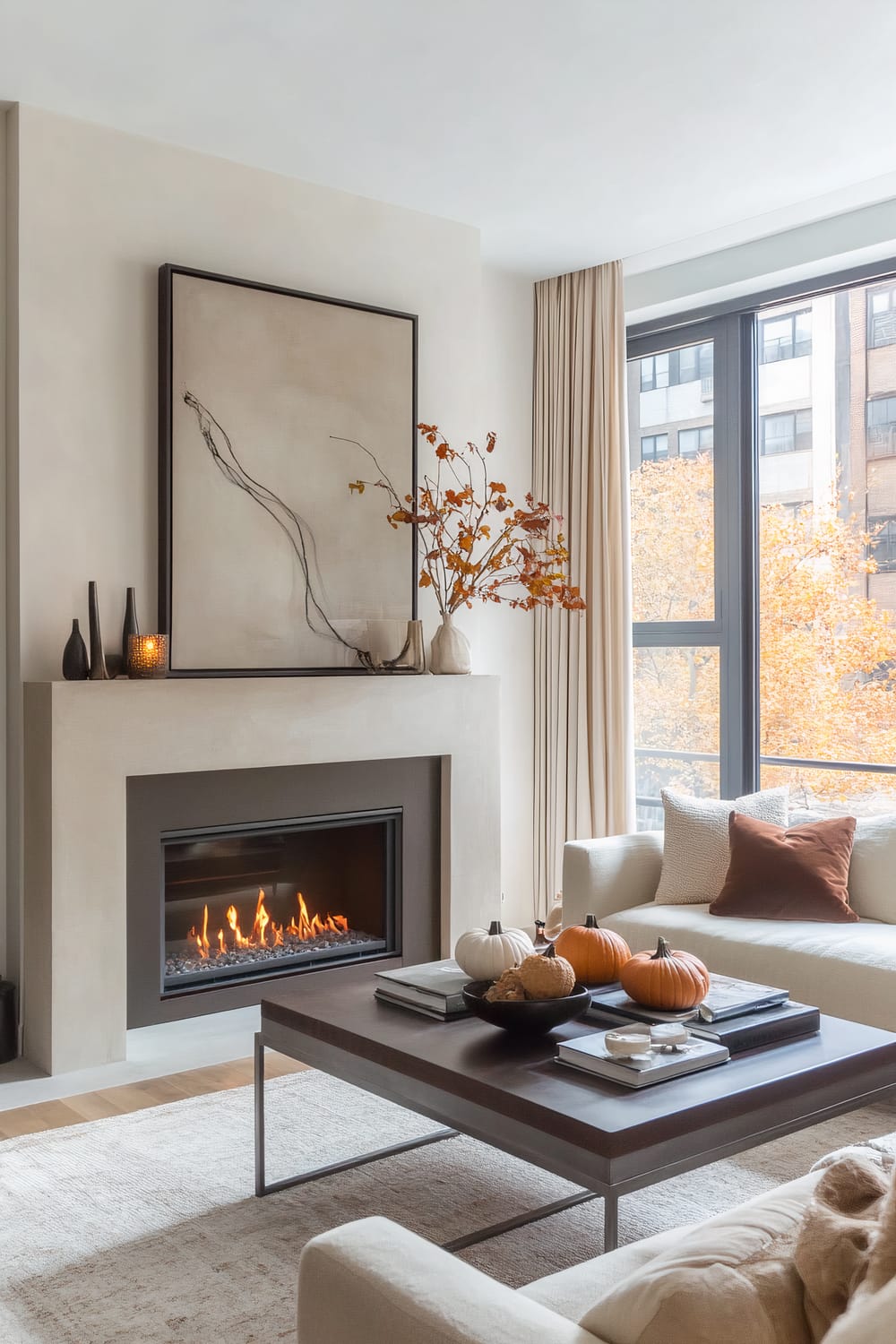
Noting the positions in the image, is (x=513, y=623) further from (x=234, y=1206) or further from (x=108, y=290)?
(x=234, y=1206)

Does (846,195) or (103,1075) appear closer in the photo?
(103,1075)

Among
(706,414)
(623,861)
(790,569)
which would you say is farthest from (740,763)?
(706,414)

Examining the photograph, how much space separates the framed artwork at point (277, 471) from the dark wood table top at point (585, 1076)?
1723 millimetres

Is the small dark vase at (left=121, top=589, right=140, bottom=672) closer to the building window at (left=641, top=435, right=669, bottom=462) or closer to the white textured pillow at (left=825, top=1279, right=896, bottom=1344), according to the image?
the building window at (left=641, top=435, right=669, bottom=462)

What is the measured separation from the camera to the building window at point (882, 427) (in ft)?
13.9

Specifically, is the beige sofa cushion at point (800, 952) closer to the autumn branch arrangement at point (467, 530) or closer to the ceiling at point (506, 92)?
the autumn branch arrangement at point (467, 530)

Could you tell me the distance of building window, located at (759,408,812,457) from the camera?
4.54m

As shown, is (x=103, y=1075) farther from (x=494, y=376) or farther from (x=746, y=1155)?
(x=494, y=376)

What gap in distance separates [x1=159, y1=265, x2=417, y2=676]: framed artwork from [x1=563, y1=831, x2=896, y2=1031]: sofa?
114cm

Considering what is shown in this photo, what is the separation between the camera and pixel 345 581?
13.8 ft

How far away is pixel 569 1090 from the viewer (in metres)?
1.98

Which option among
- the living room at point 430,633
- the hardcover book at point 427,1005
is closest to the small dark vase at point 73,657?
the living room at point 430,633

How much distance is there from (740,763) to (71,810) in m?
2.63

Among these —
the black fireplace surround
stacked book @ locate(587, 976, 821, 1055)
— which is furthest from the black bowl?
the black fireplace surround
